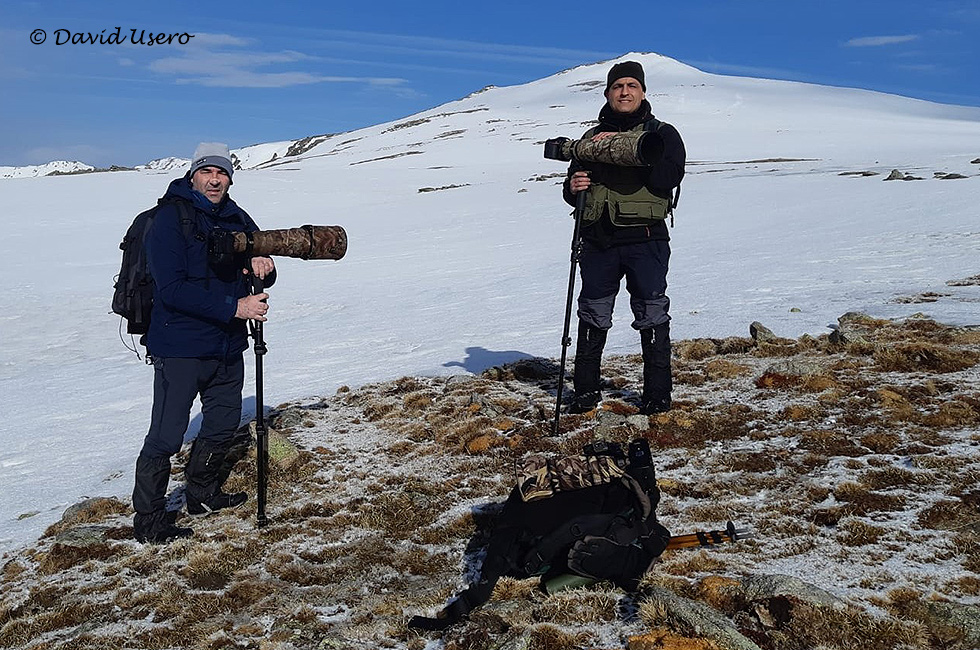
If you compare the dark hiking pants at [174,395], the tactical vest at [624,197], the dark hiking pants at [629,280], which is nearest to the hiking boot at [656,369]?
the dark hiking pants at [629,280]

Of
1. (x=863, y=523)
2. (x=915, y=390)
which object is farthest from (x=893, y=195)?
(x=863, y=523)

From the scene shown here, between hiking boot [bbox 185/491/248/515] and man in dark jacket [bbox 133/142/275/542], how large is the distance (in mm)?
384

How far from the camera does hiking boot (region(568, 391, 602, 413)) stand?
817 centimetres

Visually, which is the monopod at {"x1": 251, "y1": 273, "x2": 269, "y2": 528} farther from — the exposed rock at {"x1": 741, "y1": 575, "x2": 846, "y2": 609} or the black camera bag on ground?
the exposed rock at {"x1": 741, "y1": 575, "x2": 846, "y2": 609}

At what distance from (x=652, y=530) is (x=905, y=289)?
11593 millimetres

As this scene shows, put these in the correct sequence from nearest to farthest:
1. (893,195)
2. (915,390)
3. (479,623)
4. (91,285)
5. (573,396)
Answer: (479,623) < (915,390) < (573,396) < (91,285) < (893,195)

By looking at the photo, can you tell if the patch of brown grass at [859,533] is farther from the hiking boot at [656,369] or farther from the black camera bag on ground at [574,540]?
the hiking boot at [656,369]

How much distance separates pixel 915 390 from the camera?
300 inches

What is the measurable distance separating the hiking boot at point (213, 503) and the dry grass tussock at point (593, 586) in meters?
0.19

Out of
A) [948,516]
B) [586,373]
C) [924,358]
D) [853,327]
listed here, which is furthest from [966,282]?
[948,516]

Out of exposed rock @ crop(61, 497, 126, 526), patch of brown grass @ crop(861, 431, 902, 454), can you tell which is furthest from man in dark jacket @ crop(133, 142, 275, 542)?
patch of brown grass @ crop(861, 431, 902, 454)

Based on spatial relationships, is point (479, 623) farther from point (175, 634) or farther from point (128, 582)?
point (128, 582)

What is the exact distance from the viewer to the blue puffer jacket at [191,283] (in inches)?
225

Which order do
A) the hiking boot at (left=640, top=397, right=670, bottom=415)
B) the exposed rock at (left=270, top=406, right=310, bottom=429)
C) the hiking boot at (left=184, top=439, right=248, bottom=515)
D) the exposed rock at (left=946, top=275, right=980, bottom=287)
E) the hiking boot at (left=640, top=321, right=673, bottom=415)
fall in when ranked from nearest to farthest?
the hiking boot at (left=184, top=439, right=248, bottom=515) → the hiking boot at (left=640, top=321, right=673, bottom=415) → the hiking boot at (left=640, top=397, right=670, bottom=415) → the exposed rock at (left=270, top=406, right=310, bottom=429) → the exposed rock at (left=946, top=275, right=980, bottom=287)
